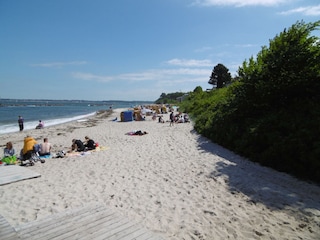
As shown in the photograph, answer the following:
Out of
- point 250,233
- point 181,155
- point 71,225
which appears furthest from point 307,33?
point 71,225

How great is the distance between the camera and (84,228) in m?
3.28

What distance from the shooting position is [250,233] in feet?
10.9

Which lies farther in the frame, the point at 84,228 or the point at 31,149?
the point at 31,149

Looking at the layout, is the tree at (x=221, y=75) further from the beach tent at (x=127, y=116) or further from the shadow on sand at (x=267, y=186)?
the shadow on sand at (x=267, y=186)

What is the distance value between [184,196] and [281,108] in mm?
5519

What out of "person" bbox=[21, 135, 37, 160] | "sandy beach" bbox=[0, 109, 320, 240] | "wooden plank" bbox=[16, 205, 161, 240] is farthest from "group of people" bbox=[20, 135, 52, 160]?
"wooden plank" bbox=[16, 205, 161, 240]

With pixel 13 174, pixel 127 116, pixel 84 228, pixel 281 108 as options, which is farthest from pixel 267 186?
pixel 127 116

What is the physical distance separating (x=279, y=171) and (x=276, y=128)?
1539mm

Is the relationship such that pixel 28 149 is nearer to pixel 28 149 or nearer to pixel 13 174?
pixel 28 149

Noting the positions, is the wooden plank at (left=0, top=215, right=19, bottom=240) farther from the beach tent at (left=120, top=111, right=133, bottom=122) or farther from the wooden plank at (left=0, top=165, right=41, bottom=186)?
the beach tent at (left=120, top=111, right=133, bottom=122)

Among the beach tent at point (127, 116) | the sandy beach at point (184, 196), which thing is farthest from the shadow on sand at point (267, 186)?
the beach tent at point (127, 116)

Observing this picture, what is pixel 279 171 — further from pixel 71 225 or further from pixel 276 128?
pixel 71 225

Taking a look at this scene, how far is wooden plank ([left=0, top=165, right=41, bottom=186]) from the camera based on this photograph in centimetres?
573

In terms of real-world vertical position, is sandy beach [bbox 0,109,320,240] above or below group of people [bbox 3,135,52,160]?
below
